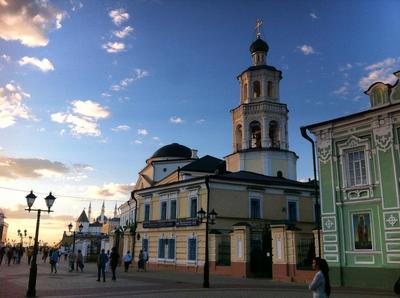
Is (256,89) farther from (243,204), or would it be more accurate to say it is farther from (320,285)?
(320,285)

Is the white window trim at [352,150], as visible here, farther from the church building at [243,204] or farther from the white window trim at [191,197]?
the white window trim at [191,197]

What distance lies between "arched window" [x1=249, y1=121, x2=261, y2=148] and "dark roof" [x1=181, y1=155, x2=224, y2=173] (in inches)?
214

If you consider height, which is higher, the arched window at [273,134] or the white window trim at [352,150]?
the arched window at [273,134]

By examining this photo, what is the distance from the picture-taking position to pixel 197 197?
32406 millimetres

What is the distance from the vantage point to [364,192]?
66.4 feet

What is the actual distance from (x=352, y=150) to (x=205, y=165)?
2459 centimetres

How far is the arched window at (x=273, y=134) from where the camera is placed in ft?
131

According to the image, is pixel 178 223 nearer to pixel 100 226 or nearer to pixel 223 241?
pixel 223 241

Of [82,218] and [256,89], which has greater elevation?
[256,89]

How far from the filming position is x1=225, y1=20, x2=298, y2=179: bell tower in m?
39.1

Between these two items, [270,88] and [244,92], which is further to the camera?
[244,92]

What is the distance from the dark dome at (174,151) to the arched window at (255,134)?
17.1m

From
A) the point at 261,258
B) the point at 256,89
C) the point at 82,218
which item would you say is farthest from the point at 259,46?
the point at 82,218

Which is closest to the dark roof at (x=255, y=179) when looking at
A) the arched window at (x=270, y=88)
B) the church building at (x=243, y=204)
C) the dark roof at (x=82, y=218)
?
the church building at (x=243, y=204)
